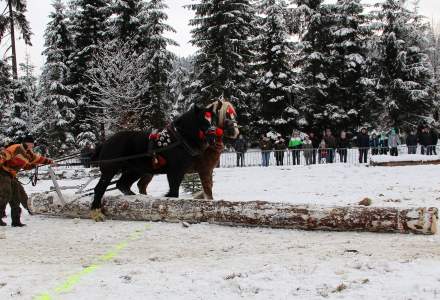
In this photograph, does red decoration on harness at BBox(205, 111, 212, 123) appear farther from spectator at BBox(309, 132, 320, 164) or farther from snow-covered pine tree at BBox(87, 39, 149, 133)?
snow-covered pine tree at BBox(87, 39, 149, 133)

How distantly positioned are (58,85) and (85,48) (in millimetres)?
3408

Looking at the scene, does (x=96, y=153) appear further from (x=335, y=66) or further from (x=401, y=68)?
(x=401, y=68)

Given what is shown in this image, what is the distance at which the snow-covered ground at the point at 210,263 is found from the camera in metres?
4.56

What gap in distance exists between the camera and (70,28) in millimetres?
36125

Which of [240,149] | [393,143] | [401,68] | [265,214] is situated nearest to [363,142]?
[393,143]

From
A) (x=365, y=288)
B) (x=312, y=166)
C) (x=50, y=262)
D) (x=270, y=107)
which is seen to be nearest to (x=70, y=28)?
(x=270, y=107)

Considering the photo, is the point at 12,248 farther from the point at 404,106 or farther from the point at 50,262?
the point at 404,106

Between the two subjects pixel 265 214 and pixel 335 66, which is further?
pixel 335 66

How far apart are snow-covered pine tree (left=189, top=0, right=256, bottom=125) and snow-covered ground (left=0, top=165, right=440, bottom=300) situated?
22.4 meters

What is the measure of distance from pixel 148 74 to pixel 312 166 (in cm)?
1709

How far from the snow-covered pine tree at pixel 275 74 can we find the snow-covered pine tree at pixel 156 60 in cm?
663

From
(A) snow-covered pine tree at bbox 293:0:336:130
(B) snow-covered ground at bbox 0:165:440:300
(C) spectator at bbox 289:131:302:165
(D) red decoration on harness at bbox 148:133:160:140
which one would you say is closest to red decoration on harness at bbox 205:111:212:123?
(D) red decoration on harness at bbox 148:133:160:140

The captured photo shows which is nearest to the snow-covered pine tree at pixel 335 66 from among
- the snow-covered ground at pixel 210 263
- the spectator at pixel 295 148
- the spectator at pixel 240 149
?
the spectator at pixel 295 148

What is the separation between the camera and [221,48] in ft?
103
